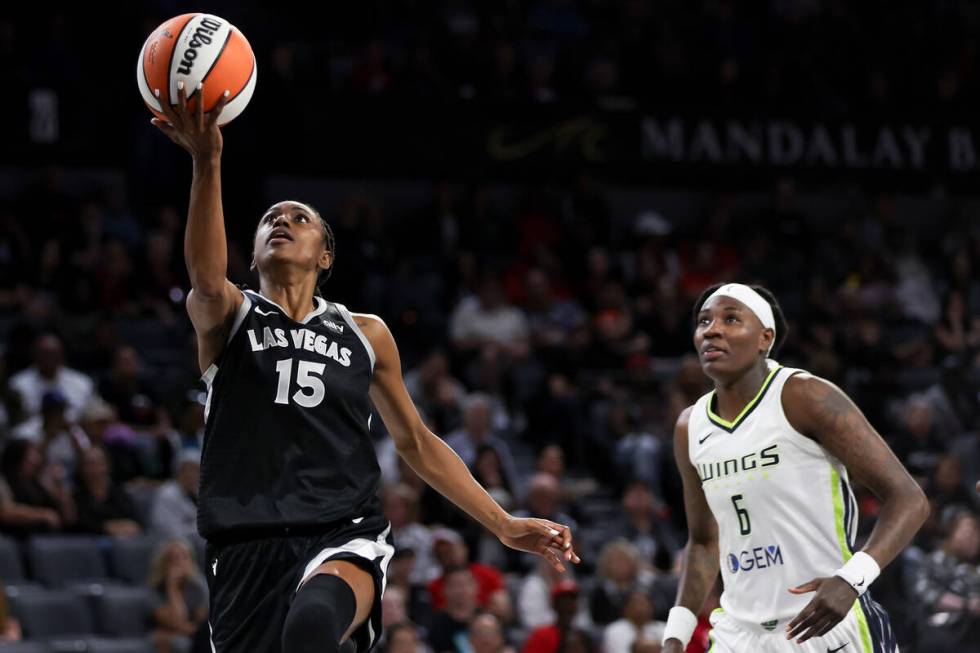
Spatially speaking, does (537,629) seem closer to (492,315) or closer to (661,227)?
(492,315)

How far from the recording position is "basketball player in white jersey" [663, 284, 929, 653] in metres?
5.47

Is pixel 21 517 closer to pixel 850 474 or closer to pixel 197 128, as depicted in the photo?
pixel 197 128

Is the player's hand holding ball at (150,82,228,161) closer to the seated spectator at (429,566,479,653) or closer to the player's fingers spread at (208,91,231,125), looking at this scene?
A: the player's fingers spread at (208,91,231,125)

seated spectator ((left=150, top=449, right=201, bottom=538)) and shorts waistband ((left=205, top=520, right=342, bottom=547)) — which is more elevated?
seated spectator ((left=150, top=449, right=201, bottom=538))

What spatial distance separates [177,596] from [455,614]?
6.09 feet

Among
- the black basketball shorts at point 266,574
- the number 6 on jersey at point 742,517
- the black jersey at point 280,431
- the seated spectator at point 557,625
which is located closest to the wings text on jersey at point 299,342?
the black jersey at point 280,431

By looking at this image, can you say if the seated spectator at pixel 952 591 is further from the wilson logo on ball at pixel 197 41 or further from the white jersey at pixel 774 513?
the wilson logo on ball at pixel 197 41

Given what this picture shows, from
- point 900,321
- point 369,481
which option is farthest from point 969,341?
point 369,481

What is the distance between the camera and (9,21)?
1582 centimetres

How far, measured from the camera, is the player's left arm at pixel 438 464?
568 cm

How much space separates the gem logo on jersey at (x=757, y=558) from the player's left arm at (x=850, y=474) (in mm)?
170

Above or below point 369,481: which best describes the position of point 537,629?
below

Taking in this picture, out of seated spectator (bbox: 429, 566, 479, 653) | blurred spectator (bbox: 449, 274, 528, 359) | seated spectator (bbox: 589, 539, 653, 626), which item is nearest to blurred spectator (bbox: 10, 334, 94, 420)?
seated spectator (bbox: 429, 566, 479, 653)

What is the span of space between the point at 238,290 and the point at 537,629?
19.0ft
